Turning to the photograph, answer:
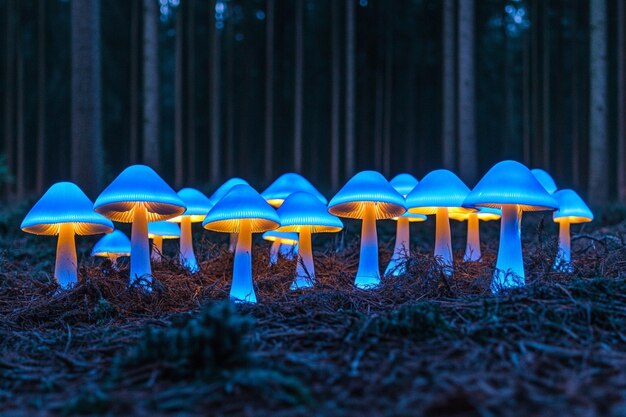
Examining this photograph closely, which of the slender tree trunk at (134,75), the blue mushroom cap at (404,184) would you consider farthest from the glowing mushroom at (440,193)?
the slender tree trunk at (134,75)

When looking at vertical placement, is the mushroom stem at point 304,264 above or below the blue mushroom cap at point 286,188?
below

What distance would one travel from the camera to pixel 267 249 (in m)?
5.63

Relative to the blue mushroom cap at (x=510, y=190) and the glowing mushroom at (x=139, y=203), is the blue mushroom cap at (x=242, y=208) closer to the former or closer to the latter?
the glowing mushroom at (x=139, y=203)

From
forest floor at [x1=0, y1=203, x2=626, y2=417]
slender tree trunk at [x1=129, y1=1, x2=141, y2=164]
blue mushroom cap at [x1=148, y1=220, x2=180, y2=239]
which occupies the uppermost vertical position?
slender tree trunk at [x1=129, y1=1, x2=141, y2=164]

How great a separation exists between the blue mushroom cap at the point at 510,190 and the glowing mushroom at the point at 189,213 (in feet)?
7.88

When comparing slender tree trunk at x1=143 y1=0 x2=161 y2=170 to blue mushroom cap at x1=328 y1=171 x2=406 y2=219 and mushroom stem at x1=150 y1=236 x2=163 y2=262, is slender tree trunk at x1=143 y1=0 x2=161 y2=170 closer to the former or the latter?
mushroom stem at x1=150 y1=236 x2=163 y2=262

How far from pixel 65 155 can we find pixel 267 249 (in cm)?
2138

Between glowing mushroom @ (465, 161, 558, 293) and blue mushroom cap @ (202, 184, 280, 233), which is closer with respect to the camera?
glowing mushroom @ (465, 161, 558, 293)

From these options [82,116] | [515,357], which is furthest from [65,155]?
[515,357]

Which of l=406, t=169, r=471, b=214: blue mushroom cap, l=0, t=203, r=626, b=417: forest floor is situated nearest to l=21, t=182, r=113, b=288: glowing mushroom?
l=0, t=203, r=626, b=417: forest floor

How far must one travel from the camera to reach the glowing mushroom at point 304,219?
13.2 ft

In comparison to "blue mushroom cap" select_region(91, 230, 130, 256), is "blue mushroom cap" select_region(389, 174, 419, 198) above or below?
above

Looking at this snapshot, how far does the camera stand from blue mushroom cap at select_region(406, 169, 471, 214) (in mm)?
4043

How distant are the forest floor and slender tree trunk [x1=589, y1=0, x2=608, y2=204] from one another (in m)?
8.90
